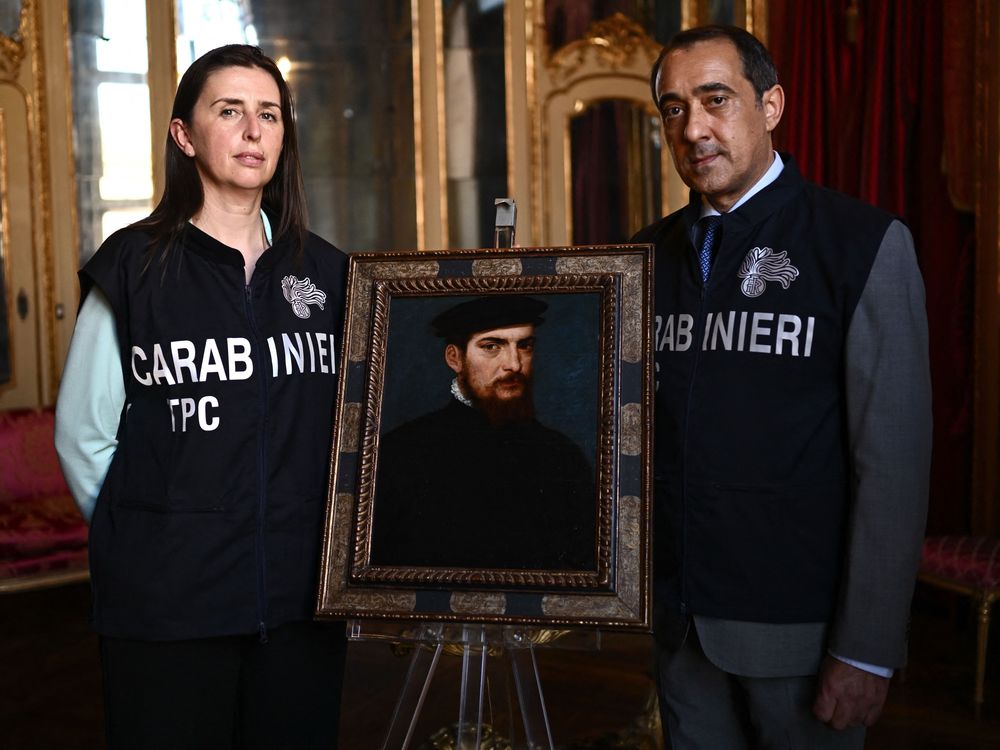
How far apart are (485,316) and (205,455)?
580 mm

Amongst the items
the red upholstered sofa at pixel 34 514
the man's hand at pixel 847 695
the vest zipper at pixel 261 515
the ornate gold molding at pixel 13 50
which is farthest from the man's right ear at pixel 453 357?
the ornate gold molding at pixel 13 50

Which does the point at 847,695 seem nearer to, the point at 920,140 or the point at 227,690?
the point at 227,690

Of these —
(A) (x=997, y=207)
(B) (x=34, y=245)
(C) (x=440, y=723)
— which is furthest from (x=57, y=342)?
(A) (x=997, y=207)

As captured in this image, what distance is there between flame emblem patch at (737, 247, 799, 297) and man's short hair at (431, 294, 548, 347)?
0.38m

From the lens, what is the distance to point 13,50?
6.11 m

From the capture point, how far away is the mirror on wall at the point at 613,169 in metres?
6.29

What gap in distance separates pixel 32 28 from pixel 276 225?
479 centimetres

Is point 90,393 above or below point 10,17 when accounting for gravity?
below

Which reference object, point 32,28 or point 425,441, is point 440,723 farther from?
point 32,28

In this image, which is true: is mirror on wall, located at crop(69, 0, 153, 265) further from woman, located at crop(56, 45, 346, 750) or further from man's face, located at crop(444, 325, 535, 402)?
man's face, located at crop(444, 325, 535, 402)

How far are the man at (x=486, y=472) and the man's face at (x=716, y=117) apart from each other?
40 centimetres

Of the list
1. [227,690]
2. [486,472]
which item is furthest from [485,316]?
[227,690]

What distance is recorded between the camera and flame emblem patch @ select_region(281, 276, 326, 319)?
2.11 meters

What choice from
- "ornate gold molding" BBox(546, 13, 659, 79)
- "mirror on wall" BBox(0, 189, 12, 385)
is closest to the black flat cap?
"ornate gold molding" BBox(546, 13, 659, 79)
